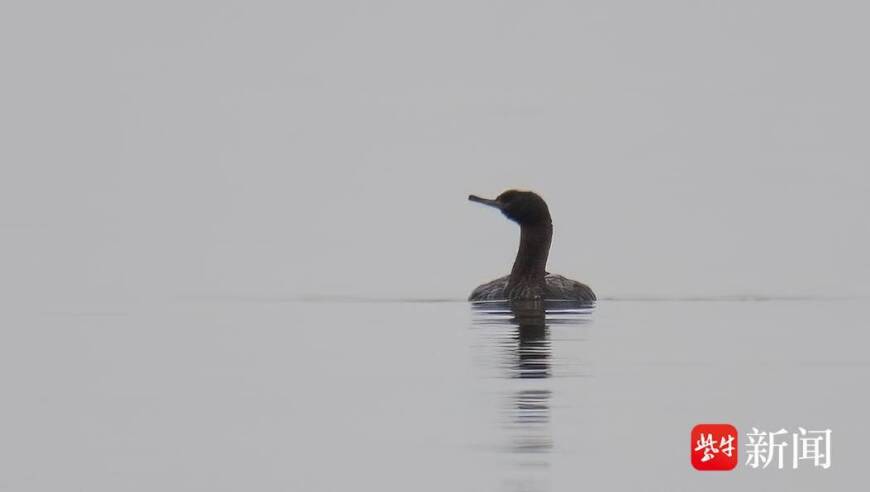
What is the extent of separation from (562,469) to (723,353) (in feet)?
21.0

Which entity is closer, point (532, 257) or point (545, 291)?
point (545, 291)

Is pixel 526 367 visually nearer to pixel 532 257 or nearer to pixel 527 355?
pixel 527 355

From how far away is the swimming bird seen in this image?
2230 centimetres

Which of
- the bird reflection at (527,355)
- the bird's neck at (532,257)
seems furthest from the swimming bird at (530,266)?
the bird reflection at (527,355)

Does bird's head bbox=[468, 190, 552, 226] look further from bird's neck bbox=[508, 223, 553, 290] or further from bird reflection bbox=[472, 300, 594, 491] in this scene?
bird reflection bbox=[472, 300, 594, 491]

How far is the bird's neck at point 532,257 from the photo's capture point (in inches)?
883

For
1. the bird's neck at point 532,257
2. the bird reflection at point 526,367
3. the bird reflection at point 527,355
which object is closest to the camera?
the bird reflection at point 526,367

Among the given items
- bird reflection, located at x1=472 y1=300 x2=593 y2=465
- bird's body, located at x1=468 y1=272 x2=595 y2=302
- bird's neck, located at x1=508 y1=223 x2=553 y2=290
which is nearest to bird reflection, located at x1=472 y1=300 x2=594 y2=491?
bird reflection, located at x1=472 y1=300 x2=593 y2=465

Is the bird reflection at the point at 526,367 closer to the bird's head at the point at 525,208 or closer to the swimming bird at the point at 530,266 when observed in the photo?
the swimming bird at the point at 530,266

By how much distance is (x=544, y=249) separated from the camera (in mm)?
22906

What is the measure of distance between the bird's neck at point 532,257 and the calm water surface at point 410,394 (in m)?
1.61

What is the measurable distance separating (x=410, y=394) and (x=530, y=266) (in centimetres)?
956

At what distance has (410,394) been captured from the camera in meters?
13.2

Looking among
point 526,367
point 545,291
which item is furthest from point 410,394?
point 545,291
